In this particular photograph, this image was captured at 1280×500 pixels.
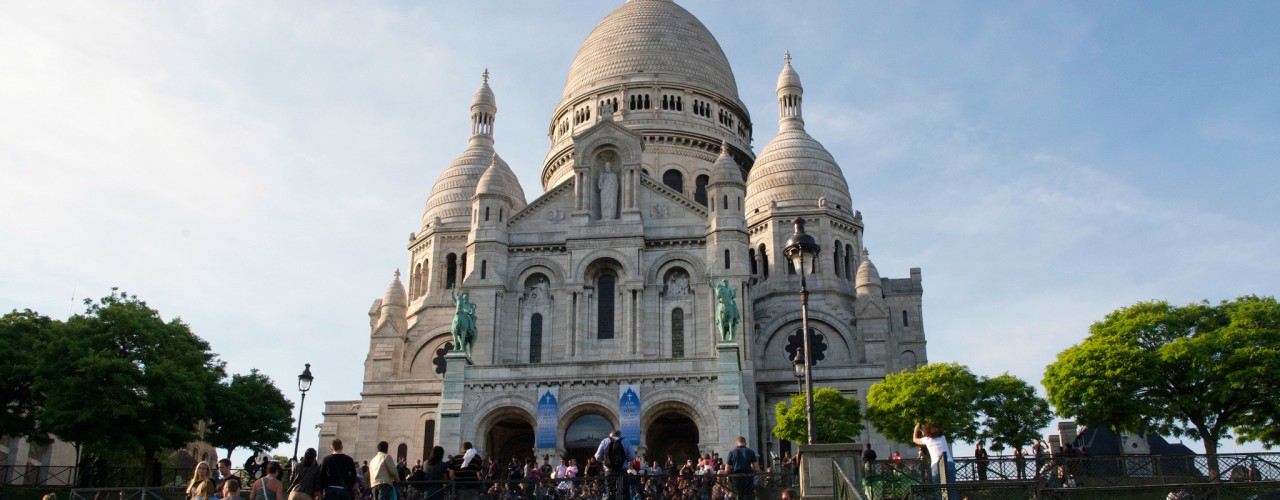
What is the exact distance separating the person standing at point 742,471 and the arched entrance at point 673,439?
72.3 feet

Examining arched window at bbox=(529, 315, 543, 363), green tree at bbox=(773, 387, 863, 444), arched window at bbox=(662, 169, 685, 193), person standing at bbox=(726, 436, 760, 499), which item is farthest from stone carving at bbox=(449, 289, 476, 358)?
person standing at bbox=(726, 436, 760, 499)

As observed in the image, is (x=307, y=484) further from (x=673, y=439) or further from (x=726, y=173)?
(x=726, y=173)

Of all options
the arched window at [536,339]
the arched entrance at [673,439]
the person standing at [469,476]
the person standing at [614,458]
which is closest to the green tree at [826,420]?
the arched entrance at [673,439]

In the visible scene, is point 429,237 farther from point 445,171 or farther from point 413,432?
point 413,432

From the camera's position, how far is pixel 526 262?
5225cm

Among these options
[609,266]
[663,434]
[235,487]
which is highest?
[609,266]

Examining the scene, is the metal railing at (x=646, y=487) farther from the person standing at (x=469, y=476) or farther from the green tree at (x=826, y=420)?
the green tree at (x=826, y=420)

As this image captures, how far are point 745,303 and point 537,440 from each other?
462 inches

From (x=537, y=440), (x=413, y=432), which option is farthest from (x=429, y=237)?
(x=537, y=440)

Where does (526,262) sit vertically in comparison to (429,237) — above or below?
below

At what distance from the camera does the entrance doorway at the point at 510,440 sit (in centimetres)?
4691

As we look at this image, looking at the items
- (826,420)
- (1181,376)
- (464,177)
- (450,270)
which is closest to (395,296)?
(450,270)

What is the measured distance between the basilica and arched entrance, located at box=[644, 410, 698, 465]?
0.11m

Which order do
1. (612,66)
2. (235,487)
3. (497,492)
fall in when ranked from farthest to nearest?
(612,66)
(497,492)
(235,487)
